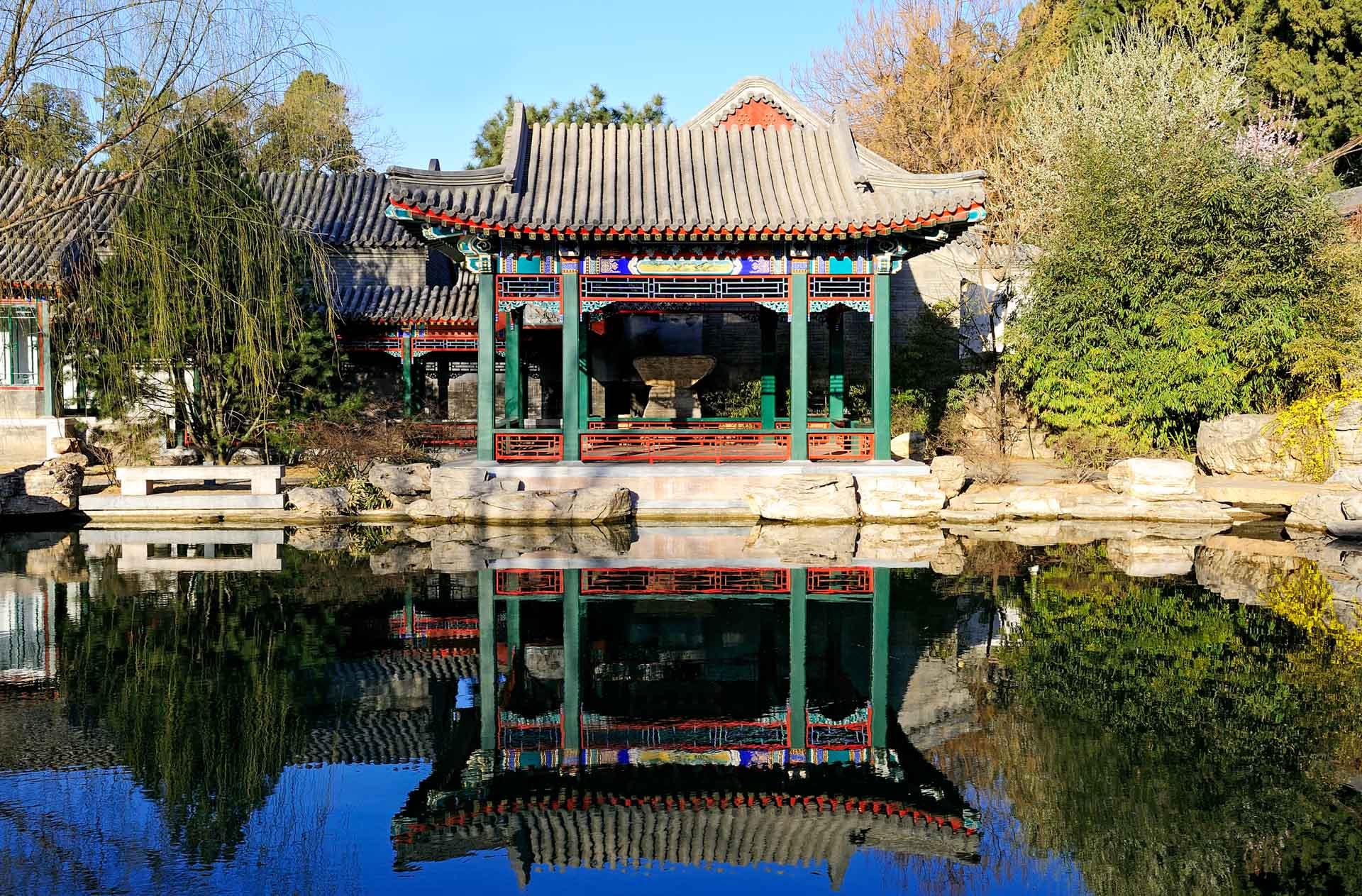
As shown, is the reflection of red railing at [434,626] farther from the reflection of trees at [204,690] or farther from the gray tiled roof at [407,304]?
the gray tiled roof at [407,304]

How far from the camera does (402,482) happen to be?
41.5ft

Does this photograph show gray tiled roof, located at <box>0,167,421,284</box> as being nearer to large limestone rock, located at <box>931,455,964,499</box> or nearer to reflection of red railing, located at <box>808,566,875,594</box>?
large limestone rock, located at <box>931,455,964,499</box>

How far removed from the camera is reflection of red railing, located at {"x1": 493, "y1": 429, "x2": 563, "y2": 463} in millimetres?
12875

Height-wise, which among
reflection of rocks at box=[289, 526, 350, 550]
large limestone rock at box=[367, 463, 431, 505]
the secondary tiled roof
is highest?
the secondary tiled roof

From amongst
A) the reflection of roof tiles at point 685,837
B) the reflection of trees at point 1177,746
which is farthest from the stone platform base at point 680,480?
the reflection of roof tiles at point 685,837

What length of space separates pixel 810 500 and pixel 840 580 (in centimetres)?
345

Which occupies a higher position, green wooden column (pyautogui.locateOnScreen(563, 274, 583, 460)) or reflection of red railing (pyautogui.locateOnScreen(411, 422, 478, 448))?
green wooden column (pyautogui.locateOnScreen(563, 274, 583, 460))

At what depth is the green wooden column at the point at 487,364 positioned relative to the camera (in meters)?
12.6

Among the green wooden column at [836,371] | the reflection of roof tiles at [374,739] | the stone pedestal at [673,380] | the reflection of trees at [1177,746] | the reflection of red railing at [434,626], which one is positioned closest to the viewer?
the reflection of trees at [1177,746]

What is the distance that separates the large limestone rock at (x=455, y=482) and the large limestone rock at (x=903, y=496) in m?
4.22

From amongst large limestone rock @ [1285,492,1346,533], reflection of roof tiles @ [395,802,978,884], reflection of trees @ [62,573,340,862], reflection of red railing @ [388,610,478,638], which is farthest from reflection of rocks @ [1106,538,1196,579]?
reflection of trees @ [62,573,340,862]

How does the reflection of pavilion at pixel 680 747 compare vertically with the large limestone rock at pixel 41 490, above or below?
below

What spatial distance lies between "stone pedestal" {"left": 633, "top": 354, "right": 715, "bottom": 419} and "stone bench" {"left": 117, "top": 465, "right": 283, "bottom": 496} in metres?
6.87

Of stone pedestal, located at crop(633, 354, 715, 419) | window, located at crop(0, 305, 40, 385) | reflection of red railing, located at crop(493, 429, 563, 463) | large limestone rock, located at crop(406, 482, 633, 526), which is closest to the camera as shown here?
large limestone rock, located at crop(406, 482, 633, 526)
